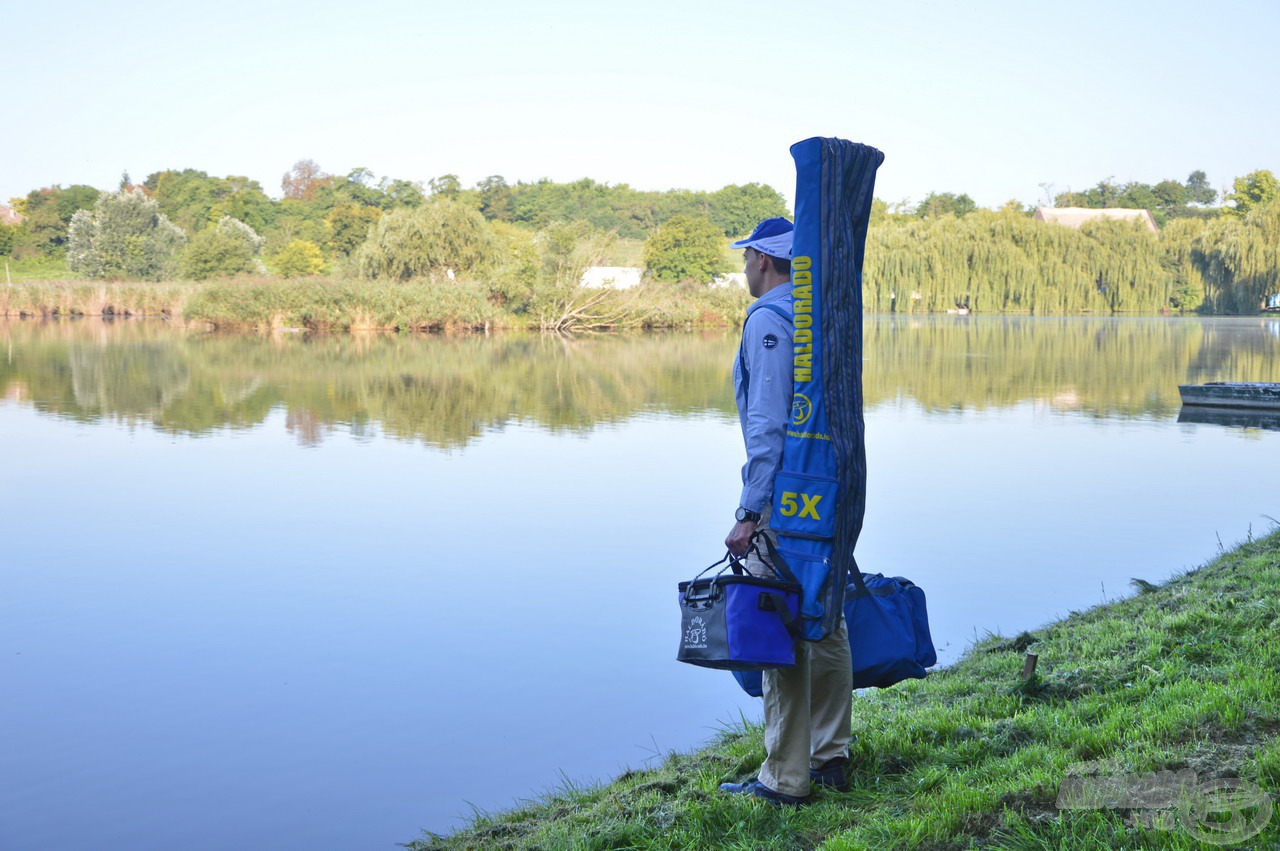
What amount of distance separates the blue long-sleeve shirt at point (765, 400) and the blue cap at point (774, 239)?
0.58 feet

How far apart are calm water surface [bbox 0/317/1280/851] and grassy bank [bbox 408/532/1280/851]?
776mm

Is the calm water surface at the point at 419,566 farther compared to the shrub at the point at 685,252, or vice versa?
the shrub at the point at 685,252

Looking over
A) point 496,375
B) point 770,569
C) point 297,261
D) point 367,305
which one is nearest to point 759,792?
point 770,569

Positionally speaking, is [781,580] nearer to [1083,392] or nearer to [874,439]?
[874,439]

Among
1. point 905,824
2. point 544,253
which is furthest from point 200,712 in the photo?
point 544,253

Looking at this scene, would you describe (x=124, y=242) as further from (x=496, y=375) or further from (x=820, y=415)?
(x=820, y=415)

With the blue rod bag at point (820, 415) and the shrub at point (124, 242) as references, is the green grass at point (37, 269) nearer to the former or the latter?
the shrub at point (124, 242)

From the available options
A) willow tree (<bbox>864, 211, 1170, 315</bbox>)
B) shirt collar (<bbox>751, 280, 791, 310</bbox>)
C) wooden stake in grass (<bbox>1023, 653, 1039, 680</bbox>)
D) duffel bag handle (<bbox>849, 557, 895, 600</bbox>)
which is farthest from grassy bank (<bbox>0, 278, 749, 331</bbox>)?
duffel bag handle (<bbox>849, 557, 895, 600</bbox>)

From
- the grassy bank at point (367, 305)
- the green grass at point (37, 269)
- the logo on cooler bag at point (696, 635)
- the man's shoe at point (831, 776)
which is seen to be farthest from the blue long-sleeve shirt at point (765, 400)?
the green grass at point (37, 269)

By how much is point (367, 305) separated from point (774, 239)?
41.5m

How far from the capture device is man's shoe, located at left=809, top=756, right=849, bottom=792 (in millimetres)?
3631

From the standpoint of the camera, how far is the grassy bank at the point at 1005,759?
10.0 ft

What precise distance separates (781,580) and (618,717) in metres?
2.10

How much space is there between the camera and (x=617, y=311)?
47.4 meters
